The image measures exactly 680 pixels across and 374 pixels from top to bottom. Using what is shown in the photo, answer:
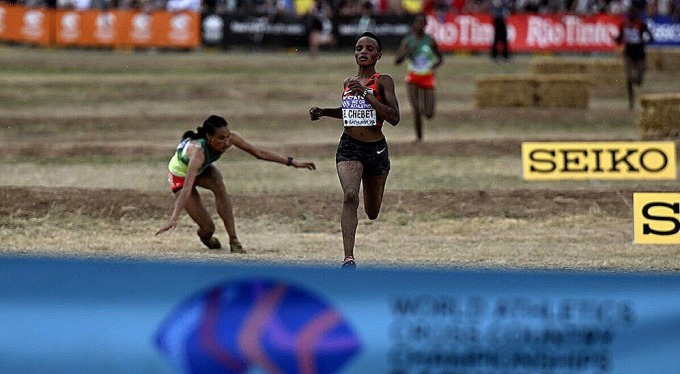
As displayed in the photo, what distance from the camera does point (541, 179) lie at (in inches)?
777

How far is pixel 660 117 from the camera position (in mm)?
25219

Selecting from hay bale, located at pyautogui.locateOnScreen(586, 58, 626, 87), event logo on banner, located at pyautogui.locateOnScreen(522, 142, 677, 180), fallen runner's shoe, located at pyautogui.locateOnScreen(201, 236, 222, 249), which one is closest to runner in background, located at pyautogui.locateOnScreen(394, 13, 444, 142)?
event logo on banner, located at pyautogui.locateOnScreen(522, 142, 677, 180)

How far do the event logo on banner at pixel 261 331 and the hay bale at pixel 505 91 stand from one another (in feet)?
81.8

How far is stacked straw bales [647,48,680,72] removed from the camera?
40.2 m

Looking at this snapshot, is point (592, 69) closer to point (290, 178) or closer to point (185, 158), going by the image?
point (290, 178)

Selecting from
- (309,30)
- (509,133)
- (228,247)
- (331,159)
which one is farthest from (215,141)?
Answer: (309,30)

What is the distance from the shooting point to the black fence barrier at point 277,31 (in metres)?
44.4

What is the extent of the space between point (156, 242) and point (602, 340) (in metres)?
9.64

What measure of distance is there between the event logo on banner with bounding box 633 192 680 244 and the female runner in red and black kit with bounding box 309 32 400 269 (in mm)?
3203

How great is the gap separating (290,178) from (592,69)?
1820cm

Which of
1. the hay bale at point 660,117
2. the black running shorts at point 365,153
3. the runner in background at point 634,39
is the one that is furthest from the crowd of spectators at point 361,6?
the black running shorts at point 365,153

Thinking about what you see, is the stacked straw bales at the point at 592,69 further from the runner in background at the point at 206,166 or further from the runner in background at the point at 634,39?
the runner in background at the point at 206,166

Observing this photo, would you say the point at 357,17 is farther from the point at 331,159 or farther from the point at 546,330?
the point at 546,330

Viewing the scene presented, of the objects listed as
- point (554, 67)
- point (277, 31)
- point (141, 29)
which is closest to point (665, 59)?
point (554, 67)
